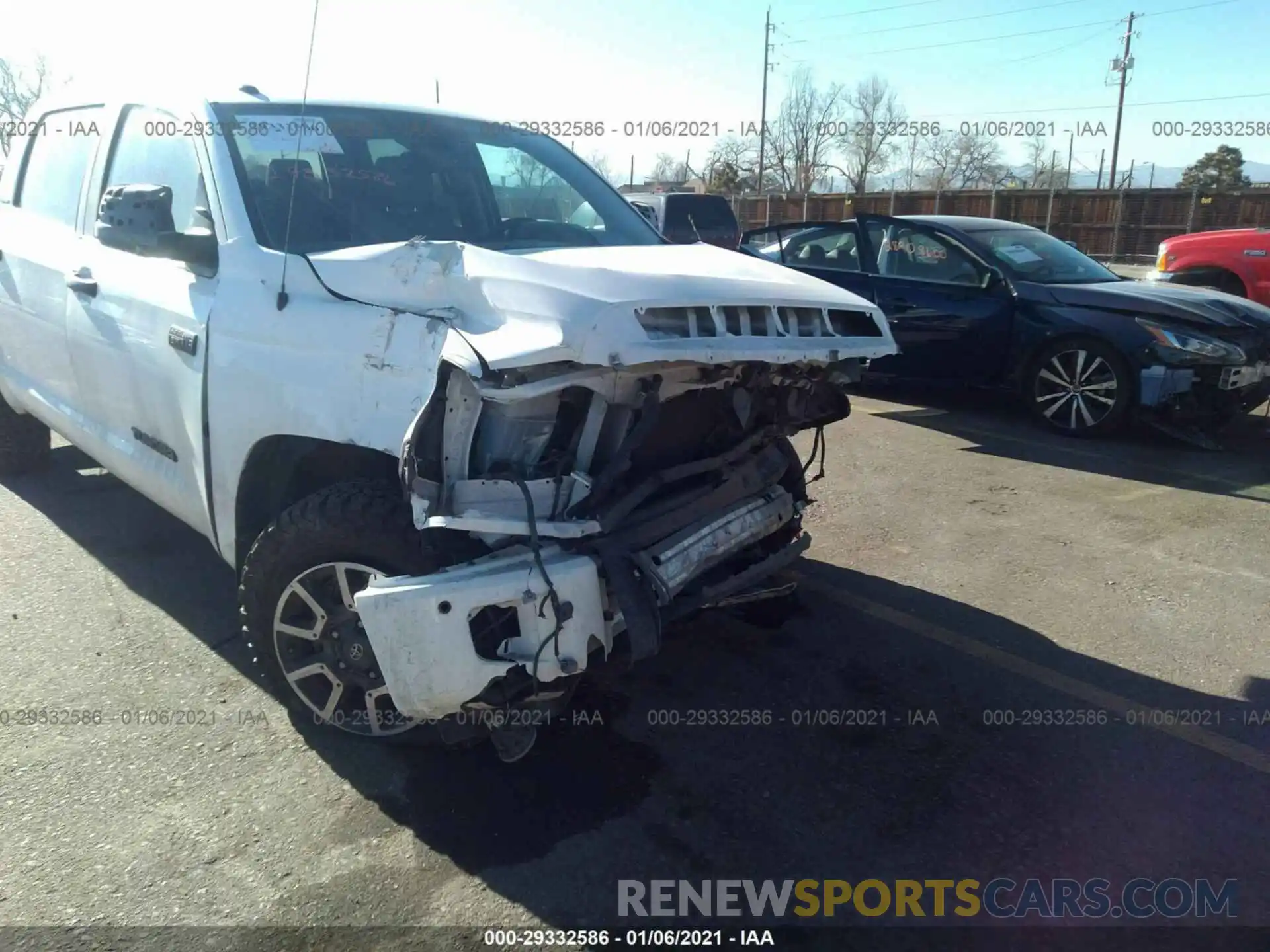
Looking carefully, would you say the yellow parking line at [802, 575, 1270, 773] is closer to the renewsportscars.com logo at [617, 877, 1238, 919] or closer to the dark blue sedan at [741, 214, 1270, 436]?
the renewsportscars.com logo at [617, 877, 1238, 919]

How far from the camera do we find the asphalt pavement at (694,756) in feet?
8.75

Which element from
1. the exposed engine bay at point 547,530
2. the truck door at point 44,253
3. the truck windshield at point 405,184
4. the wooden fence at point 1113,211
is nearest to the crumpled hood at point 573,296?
the exposed engine bay at point 547,530

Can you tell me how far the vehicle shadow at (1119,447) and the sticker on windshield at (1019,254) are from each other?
1.21m

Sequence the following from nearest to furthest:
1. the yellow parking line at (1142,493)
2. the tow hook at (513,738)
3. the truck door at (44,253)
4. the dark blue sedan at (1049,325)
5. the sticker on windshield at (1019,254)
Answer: the tow hook at (513,738)
the truck door at (44,253)
the yellow parking line at (1142,493)
the dark blue sedan at (1049,325)
the sticker on windshield at (1019,254)

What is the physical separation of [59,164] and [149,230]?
194 cm

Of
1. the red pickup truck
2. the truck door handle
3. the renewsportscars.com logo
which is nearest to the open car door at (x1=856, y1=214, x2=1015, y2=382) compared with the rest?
the red pickup truck

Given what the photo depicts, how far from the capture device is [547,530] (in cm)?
265

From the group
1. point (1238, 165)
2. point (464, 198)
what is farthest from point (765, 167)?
point (464, 198)

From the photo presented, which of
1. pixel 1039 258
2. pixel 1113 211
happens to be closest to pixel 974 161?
pixel 1113 211

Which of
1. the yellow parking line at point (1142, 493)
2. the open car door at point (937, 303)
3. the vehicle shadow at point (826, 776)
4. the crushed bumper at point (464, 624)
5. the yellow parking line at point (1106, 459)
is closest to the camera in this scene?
the crushed bumper at point (464, 624)

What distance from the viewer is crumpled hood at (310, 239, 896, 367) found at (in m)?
2.52

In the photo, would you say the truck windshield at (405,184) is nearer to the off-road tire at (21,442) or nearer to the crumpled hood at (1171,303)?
the off-road tire at (21,442)

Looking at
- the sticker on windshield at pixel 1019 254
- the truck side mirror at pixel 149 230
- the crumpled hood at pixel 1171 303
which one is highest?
the truck side mirror at pixel 149 230

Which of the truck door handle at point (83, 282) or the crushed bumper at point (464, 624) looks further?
the truck door handle at point (83, 282)
